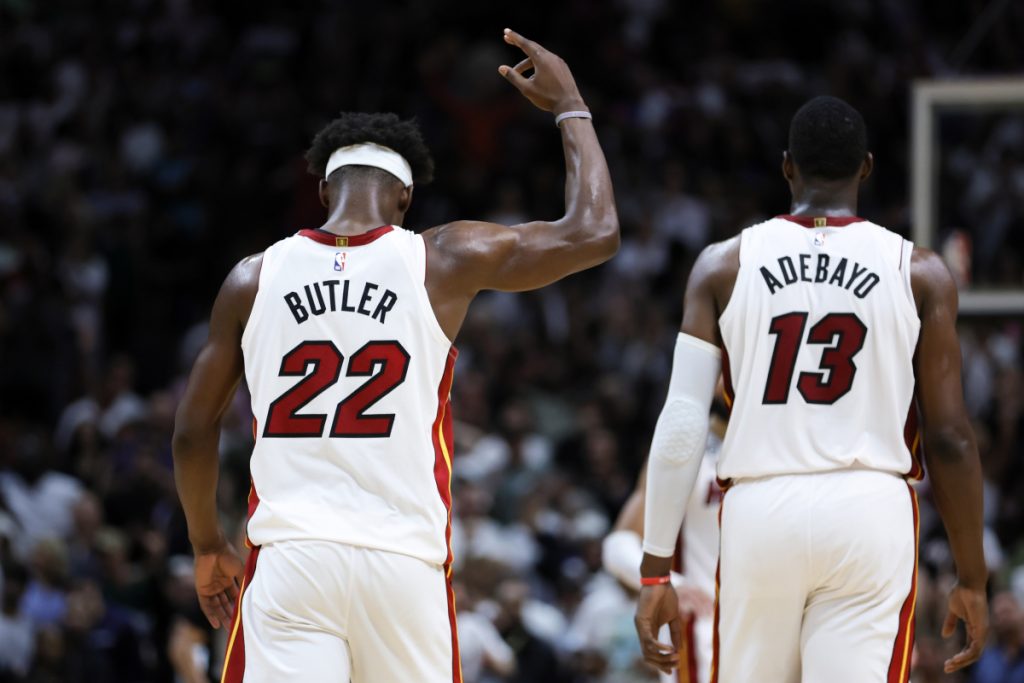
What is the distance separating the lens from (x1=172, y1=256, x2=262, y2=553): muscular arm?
5266mm

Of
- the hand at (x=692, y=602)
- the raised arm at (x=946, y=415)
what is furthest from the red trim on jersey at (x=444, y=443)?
the hand at (x=692, y=602)

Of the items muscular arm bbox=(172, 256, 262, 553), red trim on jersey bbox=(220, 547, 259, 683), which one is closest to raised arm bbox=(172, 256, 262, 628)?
muscular arm bbox=(172, 256, 262, 553)

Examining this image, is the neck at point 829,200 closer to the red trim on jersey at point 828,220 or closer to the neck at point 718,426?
the red trim on jersey at point 828,220

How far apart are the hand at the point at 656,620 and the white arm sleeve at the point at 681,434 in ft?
0.50

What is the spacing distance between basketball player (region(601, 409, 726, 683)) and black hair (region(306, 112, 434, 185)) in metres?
2.07

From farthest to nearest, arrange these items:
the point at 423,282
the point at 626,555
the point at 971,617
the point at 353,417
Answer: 1. the point at 626,555
2. the point at 971,617
3. the point at 423,282
4. the point at 353,417

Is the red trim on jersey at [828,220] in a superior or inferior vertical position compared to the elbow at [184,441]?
superior

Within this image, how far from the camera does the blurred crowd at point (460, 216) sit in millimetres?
12312

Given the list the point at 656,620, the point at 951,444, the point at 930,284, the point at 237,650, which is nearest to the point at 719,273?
the point at 930,284

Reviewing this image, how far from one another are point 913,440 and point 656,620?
103 cm

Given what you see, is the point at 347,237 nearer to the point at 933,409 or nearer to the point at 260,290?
the point at 260,290

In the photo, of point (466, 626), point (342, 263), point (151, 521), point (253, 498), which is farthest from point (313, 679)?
point (151, 521)

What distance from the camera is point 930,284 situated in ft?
17.3

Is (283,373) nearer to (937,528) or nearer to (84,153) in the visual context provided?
(937,528)
